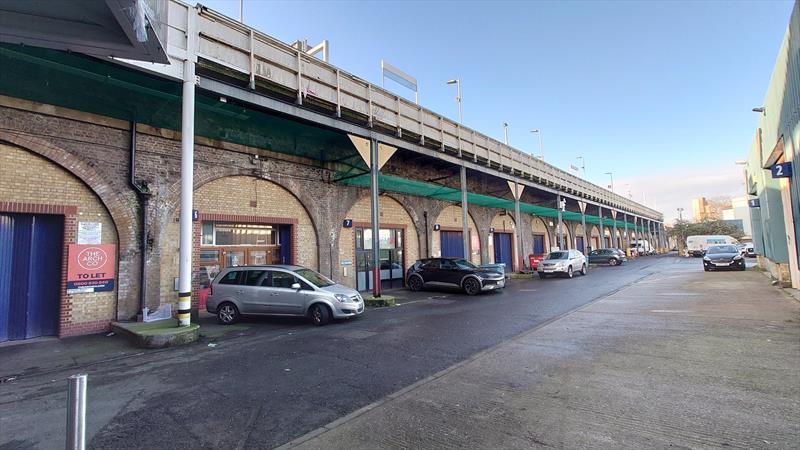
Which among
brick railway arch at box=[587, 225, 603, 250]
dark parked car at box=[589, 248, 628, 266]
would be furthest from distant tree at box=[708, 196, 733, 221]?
dark parked car at box=[589, 248, 628, 266]

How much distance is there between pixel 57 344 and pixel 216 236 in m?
5.03

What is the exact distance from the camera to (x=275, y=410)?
4297 millimetres

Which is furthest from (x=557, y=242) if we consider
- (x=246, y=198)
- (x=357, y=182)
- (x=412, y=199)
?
(x=246, y=198)

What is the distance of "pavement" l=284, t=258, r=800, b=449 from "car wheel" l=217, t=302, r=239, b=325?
23.0 feet

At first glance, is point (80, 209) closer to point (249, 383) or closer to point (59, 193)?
point (59, 193)

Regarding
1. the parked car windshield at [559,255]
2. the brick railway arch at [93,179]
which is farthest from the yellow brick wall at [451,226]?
the brick railway arch at [93,179]

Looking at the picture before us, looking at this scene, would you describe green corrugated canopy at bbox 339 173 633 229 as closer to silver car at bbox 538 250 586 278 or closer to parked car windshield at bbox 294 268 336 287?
silver car at bbox 538 250 586 278

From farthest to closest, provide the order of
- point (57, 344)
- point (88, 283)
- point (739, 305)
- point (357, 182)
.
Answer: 1. point (357, 182)
2. point (739, 305)
3. point (88, 283)
4. point (57, 344)

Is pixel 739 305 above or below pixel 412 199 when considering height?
below

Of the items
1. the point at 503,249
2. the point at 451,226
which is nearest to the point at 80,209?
the point at 451,226

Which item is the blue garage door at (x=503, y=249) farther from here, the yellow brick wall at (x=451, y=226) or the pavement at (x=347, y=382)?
the pavement at (x=347, y=382)

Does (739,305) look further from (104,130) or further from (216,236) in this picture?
(104,130)

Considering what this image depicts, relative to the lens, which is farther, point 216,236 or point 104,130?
point 216,236

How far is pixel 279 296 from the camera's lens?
32.7ft
